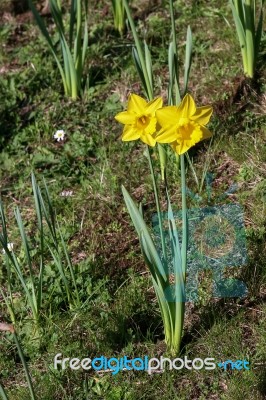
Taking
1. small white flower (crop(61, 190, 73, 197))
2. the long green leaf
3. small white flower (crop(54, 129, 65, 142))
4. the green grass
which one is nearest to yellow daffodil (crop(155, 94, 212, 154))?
the long green leaf

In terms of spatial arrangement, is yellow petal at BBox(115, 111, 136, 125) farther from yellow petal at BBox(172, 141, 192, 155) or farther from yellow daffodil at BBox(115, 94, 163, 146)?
yellow petal at BBox(172, 141, 192, 155)

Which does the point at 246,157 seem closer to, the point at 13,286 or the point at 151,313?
the point at 151,313

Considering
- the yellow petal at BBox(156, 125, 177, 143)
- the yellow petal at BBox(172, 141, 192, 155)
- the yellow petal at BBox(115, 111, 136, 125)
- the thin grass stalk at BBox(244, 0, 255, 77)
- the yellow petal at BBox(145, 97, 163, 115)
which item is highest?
the yellow petal at BBox(145, 97, 163, 115)

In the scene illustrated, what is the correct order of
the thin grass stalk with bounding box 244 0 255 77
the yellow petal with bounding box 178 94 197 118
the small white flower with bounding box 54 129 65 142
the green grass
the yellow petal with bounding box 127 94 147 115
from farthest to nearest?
the small white flower with bounding box 54 129 65 142 → the thin grass stalk with bounding box 244 0 255 77 → the green grass → the yellow petal with bounding box 127 94 147 115 → the yellow petal with bounding box 178 94 197 118

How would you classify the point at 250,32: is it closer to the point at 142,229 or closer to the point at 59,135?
the point at 59,135

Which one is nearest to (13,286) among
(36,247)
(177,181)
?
(36,247)

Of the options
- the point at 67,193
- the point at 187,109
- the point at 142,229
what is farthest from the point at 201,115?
the point at 67,193

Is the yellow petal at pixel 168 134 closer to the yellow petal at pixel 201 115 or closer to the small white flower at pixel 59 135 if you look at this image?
the yellow petal at pixel 201 115

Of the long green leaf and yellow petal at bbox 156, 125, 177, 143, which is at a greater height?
yellow petal at bbox 156, 125, 177, 143
